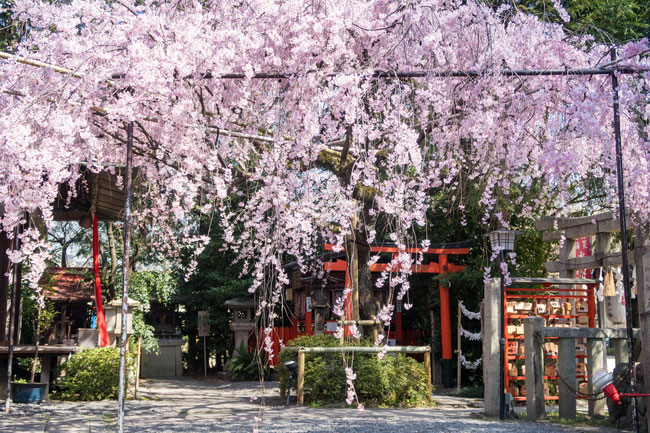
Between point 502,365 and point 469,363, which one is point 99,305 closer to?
point 502,365

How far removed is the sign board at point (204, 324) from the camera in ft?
52.7

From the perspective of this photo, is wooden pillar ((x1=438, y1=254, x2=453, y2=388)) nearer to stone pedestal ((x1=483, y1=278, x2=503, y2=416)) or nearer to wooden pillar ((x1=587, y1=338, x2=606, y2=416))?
stone pedestal ((x1=483, y1=278, x2=503, y2=416))

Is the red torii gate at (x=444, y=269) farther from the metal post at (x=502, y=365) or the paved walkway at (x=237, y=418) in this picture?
the metal post at (x=502, y=365)

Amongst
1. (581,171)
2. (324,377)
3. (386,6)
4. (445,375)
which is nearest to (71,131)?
(386,6)

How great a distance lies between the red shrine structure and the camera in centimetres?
1201

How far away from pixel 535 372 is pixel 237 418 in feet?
11.4

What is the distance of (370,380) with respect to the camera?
27.8ft

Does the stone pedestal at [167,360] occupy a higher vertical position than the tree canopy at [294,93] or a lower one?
lower

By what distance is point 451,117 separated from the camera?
5.64 metres

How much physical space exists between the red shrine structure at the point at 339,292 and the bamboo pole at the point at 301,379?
A: 1.56 meters

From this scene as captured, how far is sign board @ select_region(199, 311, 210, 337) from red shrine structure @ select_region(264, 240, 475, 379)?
194cm

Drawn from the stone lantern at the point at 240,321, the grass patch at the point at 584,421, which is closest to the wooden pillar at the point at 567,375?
the grass patch at the point at 584,421

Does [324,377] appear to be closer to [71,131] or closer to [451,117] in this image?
[451,117]

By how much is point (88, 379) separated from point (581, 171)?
288 inches
